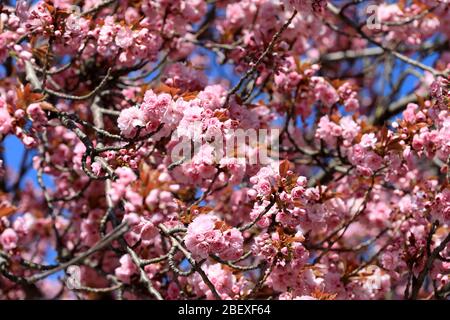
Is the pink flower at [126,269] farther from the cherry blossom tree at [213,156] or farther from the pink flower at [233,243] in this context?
the pink flower at [233,243]

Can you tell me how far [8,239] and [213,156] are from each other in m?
1.21

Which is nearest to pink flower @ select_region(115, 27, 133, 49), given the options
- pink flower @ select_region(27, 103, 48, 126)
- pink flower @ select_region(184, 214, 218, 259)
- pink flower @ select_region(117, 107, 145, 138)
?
pink flower @ select_region(117, 107, 145, 138)

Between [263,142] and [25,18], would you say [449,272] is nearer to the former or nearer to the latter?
[263,142]

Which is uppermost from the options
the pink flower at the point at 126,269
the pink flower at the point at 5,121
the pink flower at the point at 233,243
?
the pink flower at the point at 5,121

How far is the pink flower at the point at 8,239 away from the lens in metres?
3.42

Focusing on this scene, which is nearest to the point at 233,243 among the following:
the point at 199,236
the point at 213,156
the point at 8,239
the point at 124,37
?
the point at 199,236

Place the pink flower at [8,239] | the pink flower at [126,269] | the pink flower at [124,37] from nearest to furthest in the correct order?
the pink flower at [124,37] → the pink flower at [8,239] → the pink flower at [126,269]

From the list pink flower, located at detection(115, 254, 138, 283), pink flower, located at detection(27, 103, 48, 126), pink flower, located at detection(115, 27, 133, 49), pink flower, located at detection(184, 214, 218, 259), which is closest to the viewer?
pink flower, located at detection(184, 214, 218, 259)

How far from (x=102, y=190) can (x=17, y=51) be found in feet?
5.08

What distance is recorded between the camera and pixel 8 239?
3.44 meters

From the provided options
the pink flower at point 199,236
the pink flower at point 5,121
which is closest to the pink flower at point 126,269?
the pink flower at point 199,236

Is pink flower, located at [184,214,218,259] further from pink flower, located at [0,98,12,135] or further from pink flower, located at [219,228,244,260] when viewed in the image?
pink flower, located at [0,98,12,135]

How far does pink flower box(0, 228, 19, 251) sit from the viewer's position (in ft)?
11.2
